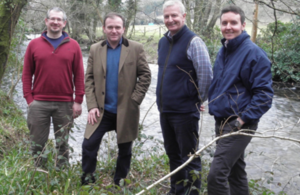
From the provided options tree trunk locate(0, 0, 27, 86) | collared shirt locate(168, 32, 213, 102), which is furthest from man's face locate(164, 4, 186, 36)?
tree trunk locate(0, 0, 27, 86)

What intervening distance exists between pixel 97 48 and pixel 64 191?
1.49 metres

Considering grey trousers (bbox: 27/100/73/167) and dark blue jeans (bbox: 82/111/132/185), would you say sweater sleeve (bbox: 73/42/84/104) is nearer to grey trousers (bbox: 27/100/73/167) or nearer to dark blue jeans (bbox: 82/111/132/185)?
grey trousers (bbox: 27/100/73/167)

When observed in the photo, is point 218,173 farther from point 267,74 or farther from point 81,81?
point 81,81

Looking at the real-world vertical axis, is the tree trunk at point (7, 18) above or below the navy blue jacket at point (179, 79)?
above

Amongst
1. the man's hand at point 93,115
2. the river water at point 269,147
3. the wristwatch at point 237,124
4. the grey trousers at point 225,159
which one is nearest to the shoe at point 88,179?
the river water at point 269,147

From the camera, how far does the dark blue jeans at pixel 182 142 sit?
298 centimetres

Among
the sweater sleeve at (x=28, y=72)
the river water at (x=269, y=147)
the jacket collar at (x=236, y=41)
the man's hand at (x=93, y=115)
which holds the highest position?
the jacket collar at (x=236, y=41)

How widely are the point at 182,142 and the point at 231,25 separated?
118cm

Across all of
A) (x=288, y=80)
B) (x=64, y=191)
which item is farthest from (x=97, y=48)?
(x=288, y=80)

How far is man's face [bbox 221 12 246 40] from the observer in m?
2.60

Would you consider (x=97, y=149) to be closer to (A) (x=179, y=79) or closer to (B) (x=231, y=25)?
(A) (x=179, y=79)

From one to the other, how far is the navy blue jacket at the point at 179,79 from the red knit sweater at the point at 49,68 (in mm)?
1189

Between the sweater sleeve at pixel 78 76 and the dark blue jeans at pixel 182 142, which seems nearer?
the dark blue jeans at pixel 182 142

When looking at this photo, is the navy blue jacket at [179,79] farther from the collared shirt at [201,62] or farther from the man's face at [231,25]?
the man's face at [231,25]
